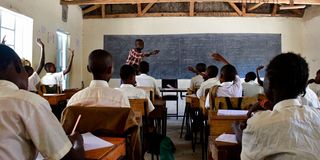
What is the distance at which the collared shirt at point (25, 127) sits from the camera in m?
0.97

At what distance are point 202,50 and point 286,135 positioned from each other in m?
8.15

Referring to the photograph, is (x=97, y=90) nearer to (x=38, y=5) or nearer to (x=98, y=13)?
(x=38, y=5)

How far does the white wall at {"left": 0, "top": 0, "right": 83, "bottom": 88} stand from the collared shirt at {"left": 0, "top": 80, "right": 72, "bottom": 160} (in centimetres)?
491

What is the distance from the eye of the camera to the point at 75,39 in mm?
8984

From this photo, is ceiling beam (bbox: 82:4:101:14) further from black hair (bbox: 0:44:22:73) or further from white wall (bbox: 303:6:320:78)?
black hair (bbox: 0:44:22:73)

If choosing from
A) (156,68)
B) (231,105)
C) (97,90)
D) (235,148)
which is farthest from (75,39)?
(235,148)

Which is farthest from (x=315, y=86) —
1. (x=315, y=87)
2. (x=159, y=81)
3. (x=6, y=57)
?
(x=6, y=57)

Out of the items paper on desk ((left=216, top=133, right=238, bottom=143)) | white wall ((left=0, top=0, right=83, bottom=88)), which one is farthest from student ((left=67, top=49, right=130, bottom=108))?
white wall ((left=0, top=0, right=83, bottom=88))

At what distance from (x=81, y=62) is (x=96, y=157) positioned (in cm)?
846

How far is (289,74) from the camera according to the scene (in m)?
1.26

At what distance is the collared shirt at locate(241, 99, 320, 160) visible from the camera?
115cm

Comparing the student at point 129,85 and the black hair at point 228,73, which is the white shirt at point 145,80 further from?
the black hair at point 228,73

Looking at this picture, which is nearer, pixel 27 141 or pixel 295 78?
pixel 27 141

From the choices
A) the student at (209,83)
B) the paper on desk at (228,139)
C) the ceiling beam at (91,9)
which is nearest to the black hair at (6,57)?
the paper on desk at (228,139)
